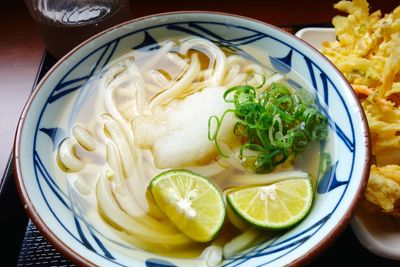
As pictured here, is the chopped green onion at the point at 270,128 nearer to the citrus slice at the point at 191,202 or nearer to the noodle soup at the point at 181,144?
the noodle soup at the point at 181,144

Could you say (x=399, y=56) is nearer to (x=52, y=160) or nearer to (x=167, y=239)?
(x=167, y=239)

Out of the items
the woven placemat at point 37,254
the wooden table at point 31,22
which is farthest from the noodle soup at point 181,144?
the wooden table at point 31,22

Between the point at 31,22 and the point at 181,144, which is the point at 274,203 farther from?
the point at 31,22

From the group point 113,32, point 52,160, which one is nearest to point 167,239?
point 52,160

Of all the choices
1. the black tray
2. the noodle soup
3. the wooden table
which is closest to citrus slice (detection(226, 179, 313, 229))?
the noodle soup

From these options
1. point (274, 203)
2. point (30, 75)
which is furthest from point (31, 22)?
point (274, 203)
